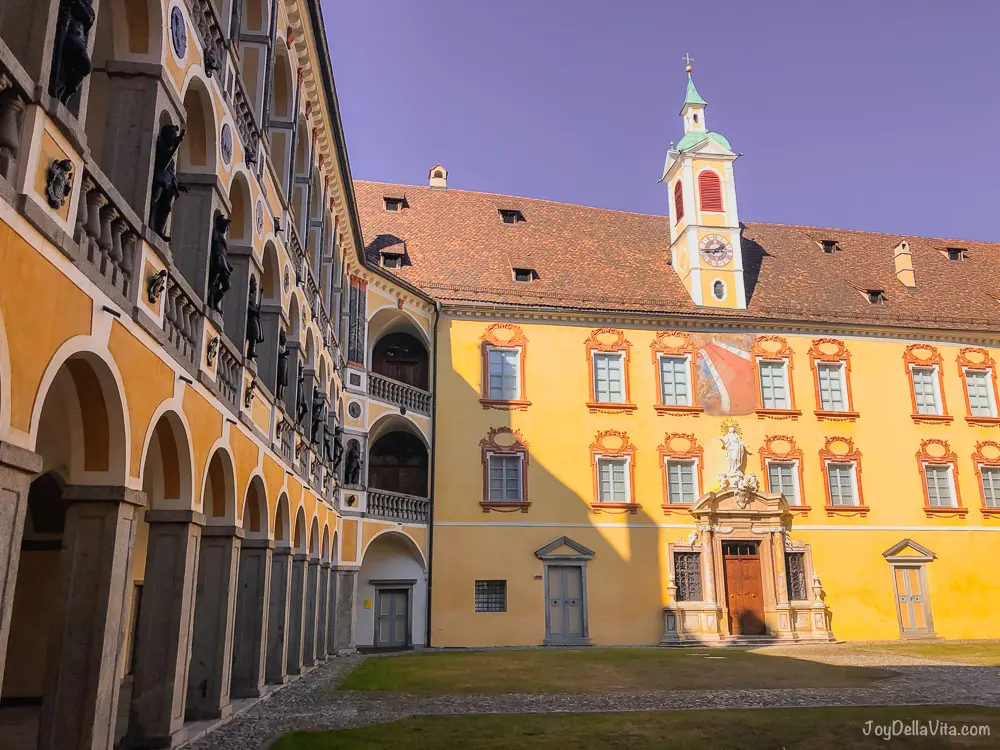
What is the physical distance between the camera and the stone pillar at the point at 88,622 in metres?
7.41

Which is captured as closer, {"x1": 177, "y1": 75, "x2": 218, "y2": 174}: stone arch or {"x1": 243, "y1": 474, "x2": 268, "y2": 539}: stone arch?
{"x1": 177, "y1": 75, "x2": 218, "y2": 174}: stone arch

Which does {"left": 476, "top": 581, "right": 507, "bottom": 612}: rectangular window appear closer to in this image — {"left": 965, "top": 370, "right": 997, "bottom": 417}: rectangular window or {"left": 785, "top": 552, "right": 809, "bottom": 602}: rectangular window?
{"left": 785, "top": 552, "right": 809, "bottom": 602}: rectangular window

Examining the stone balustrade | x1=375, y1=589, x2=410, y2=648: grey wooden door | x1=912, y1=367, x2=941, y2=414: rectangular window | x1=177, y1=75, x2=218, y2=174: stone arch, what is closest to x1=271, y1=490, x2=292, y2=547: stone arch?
the stone balustrade

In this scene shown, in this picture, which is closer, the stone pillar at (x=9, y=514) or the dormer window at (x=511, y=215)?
the stone pillar at (x=9, y=514)

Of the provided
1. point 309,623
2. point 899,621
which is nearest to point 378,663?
point 309,623

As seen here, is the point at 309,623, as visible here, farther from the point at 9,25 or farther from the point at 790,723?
the point at 9,25

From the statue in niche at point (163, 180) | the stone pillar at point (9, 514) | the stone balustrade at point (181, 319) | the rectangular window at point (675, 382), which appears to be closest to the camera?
the stone pillar at point (9, 514)

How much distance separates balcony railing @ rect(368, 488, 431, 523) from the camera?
2762cm

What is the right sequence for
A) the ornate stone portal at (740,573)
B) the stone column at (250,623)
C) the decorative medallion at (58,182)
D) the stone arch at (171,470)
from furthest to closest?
the ornate stone portal at (740,573) < the stone column at (250,623) < the stone arch at (171,470) < the decorative medallion at (58,182)

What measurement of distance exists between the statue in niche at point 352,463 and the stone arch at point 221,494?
47.0ft

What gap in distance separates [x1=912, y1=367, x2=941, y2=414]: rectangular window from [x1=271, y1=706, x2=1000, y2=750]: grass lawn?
23596mm

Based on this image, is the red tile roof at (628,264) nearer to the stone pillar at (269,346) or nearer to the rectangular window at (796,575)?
the rectangular window at (796,575)

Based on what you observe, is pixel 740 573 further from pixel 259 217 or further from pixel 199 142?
pixel 199 142

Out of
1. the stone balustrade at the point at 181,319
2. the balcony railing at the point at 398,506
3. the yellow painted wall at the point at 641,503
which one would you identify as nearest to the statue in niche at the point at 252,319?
the stone balustrade at the point at 181,319
